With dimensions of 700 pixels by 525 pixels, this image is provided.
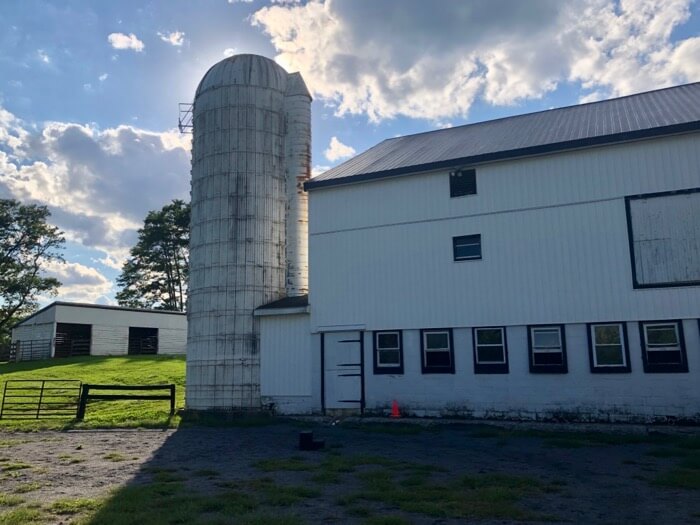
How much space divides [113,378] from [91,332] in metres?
16.0

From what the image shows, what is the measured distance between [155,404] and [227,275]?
6618mm

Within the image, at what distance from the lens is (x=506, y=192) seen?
18172mm

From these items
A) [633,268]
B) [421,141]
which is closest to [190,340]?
[421,141]

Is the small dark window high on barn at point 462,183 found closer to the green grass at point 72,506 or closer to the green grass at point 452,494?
the green grass at point 452,494

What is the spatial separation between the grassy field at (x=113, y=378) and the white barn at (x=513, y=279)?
15.2 feet

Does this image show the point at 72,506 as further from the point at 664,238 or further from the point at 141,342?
the point at 141,342

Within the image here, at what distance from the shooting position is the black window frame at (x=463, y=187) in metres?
18.8

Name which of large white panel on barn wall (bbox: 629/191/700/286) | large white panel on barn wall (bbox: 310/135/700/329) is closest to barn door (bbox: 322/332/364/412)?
large white panel on barn wall (bbox: 310/135/700/329)

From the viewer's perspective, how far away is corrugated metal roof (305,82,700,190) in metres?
17.0

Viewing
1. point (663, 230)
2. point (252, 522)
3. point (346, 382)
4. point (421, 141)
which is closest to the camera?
point (252, 522)

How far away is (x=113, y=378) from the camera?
3075 centimetres

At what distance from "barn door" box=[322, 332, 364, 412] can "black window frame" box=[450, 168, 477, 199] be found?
5.47 meters

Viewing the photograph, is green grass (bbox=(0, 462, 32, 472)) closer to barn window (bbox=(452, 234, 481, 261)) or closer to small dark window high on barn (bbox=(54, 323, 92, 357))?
barn window (bbox=(452, 234, 481, 261))

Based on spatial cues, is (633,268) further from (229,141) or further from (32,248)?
(32,248)
